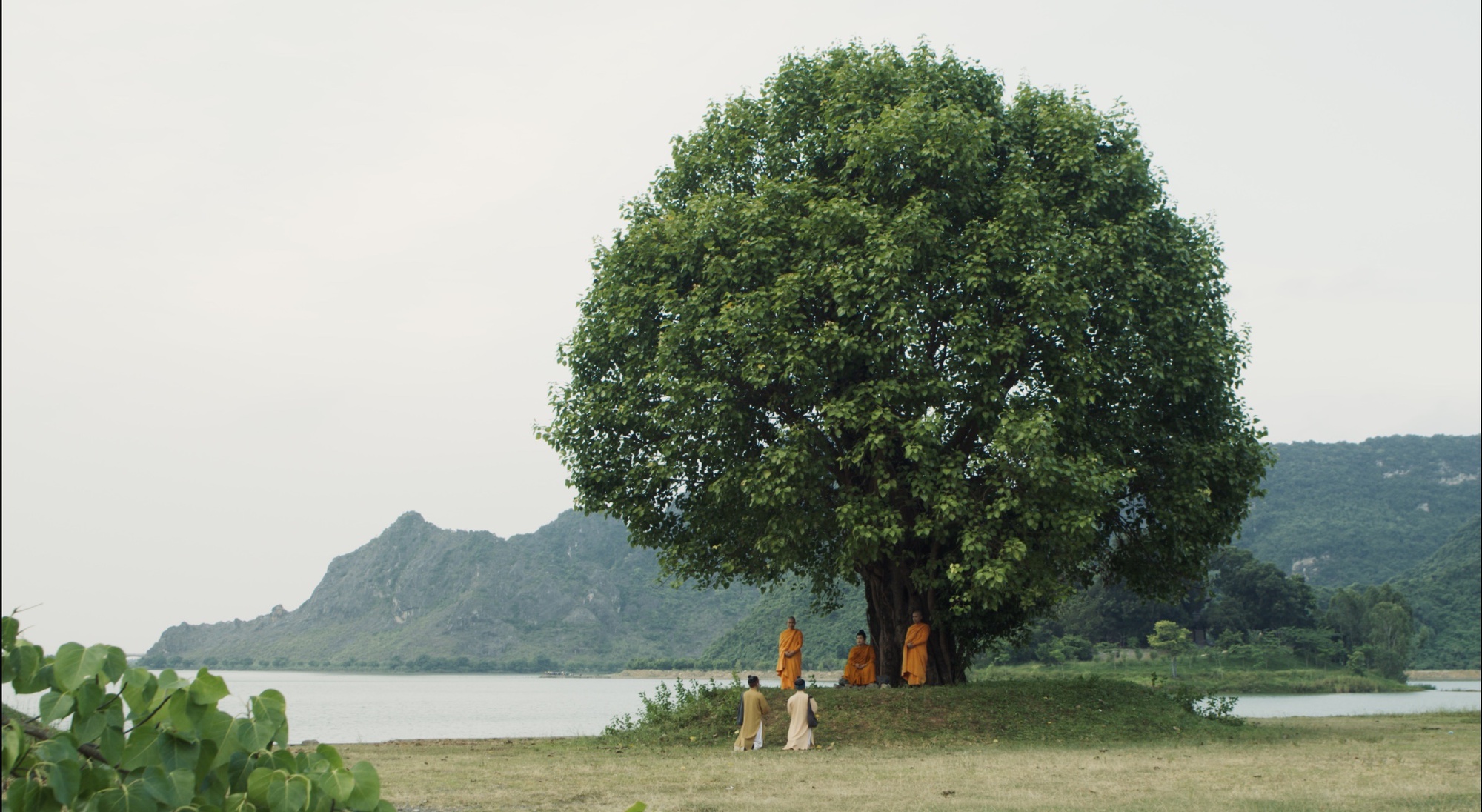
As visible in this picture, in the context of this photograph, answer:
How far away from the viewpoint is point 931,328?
62.0ft

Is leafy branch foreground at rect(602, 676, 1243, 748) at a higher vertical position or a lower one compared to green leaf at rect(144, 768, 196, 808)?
lower

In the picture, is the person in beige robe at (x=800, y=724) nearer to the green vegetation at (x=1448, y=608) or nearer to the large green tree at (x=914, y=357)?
the large green tree at (x=914, y=357)

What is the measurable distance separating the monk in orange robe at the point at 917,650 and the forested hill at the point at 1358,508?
158ft

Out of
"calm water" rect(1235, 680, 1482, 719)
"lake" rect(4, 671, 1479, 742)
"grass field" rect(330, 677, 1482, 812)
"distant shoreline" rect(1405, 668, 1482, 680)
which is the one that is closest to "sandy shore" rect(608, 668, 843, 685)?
"lake" rect(4, 671, 1479, 742)

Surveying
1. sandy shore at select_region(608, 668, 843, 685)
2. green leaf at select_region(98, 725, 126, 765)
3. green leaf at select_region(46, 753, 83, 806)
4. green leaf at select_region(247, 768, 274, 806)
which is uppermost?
green leaf at select_region(98, 725, 126, 765)

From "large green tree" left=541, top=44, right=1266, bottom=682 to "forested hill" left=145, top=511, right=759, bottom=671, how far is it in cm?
7065

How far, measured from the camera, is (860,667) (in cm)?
2217

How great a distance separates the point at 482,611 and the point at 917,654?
90.8 metres

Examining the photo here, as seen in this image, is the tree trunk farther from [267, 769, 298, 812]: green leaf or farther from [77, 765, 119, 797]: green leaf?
[77, 765, 119, 797]: green leaf

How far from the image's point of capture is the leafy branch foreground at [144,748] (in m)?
2.51

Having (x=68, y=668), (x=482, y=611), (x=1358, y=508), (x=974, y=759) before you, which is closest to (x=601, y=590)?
(x=482, y=611)

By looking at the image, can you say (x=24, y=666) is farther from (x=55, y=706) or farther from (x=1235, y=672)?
(x=1235, y=672)

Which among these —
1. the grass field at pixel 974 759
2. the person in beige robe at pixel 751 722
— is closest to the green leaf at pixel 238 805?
the grass field at pixel 974 759

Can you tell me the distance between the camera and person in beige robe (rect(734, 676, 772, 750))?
55.4 feet
